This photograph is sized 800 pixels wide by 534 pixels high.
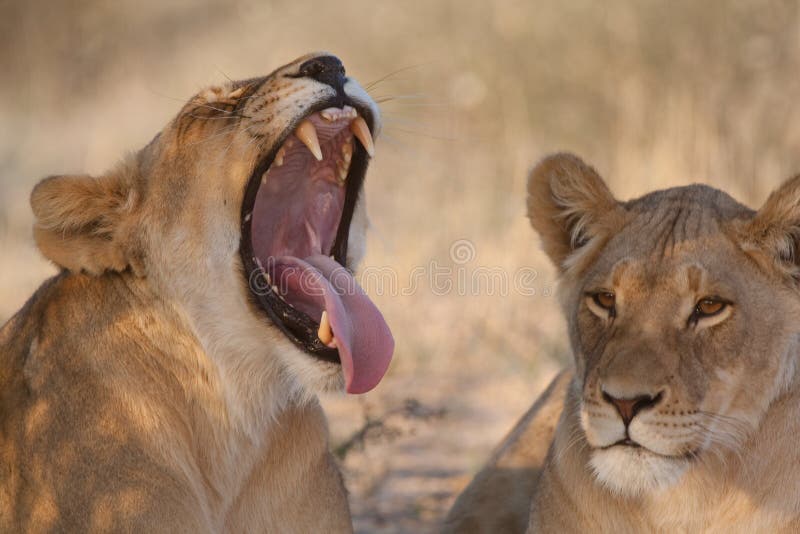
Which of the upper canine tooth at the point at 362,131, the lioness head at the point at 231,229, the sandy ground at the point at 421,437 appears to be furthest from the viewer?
the sandy ground at the point at 421,437

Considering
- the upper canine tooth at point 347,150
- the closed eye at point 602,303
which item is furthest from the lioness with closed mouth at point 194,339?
the closed eye at point 602,303

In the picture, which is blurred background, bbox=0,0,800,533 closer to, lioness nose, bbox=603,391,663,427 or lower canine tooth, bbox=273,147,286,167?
lower canine tooth, bbox=273,147,286,167

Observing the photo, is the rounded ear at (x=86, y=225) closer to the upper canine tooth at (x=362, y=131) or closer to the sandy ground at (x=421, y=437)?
the upper canine tooth at (x=362, y=131)

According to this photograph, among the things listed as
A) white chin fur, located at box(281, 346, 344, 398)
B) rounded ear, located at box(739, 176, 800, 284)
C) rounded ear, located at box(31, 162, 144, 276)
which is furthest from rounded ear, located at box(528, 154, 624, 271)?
rounded ear, located at box(31, 162, 144, 276)

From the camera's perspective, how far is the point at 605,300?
3.68 metres

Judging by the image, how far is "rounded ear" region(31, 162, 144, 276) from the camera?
3553 millimetres

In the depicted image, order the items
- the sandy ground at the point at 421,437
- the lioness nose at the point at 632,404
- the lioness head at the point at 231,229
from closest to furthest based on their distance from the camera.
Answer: the lioness nose at the point at 632,404 < the lioness head at the point at 231,229 < the sandy ground at the point at 421,437

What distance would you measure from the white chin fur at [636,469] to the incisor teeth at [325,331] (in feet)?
2.59

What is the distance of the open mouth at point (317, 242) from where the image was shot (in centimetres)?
366

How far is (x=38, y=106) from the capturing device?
36.6 ft

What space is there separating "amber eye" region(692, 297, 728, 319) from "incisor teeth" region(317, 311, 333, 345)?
971 millimetres

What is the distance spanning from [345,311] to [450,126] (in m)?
7.56

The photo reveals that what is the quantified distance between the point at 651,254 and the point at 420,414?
2.70 metres

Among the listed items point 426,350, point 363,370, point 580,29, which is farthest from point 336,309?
point 580,29
